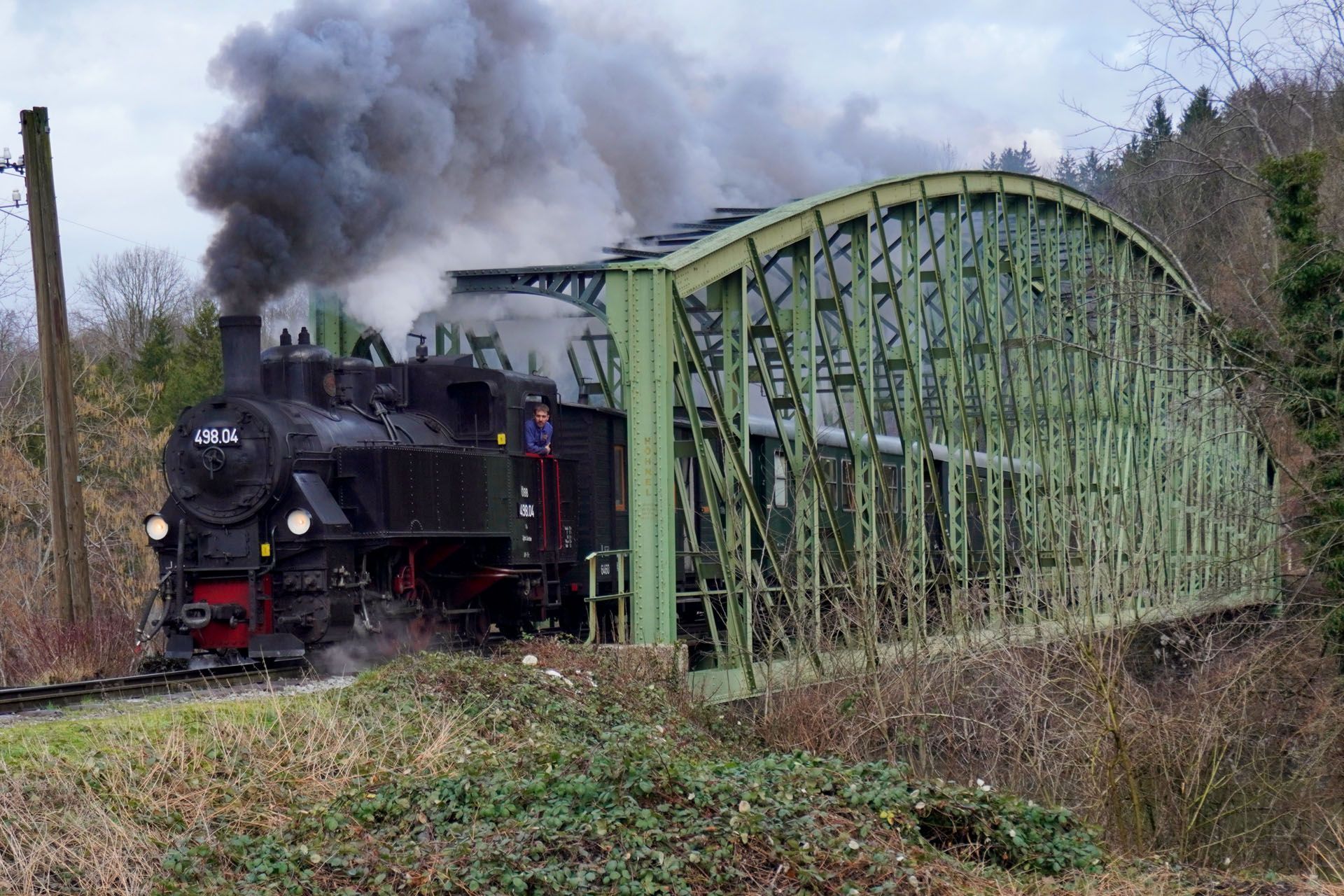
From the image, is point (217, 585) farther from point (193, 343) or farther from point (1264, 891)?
point (193, 343)

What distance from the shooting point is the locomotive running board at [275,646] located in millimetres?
13109

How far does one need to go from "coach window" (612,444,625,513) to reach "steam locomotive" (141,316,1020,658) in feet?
2.75

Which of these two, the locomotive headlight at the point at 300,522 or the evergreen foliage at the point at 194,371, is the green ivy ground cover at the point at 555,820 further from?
the evergreen foliage at the point at 194,371

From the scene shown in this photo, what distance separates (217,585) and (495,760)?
21.1 feet

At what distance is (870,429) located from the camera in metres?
15.1

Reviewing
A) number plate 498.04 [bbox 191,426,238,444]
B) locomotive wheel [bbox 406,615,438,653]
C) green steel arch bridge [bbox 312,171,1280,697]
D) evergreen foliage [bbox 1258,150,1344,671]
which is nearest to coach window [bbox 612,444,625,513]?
green steel arch bridge [bbox 312,171,1280,697]

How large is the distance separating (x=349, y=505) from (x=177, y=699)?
137 inches

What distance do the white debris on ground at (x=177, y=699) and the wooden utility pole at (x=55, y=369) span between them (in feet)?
18.1

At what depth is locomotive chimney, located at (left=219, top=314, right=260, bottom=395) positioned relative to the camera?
1433cm

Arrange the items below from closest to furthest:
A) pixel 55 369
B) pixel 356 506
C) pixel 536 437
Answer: pixel 356 506
pixel 536 437
pixel 55 369

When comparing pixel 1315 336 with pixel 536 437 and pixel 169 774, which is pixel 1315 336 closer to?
pixel 536 437

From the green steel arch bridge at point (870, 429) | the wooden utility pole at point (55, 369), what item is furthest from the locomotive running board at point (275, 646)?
the wooden utility pole at point (55, 369)

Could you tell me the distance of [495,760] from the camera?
8.40 m

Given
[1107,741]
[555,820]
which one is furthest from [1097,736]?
[555,820]
